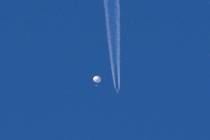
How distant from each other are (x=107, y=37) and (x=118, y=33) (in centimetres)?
14

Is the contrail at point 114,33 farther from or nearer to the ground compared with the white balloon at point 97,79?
farther from the ground

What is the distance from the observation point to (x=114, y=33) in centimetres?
727

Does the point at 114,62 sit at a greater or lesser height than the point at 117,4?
lesser

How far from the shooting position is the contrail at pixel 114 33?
23.6 ft

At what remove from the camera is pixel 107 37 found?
723 cm

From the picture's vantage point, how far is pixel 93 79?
7.16 metres

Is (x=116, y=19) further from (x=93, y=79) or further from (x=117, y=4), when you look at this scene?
(x=93, y=79)

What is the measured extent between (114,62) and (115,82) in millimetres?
234

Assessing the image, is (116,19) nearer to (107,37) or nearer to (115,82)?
(107,37)

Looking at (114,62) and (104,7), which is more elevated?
(104,7)

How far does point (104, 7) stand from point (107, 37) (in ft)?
1.12

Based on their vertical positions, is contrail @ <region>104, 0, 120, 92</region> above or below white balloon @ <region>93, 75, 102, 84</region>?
above

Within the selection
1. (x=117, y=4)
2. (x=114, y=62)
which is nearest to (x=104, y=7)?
(x=117, y=4)

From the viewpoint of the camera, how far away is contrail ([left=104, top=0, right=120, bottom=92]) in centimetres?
719
